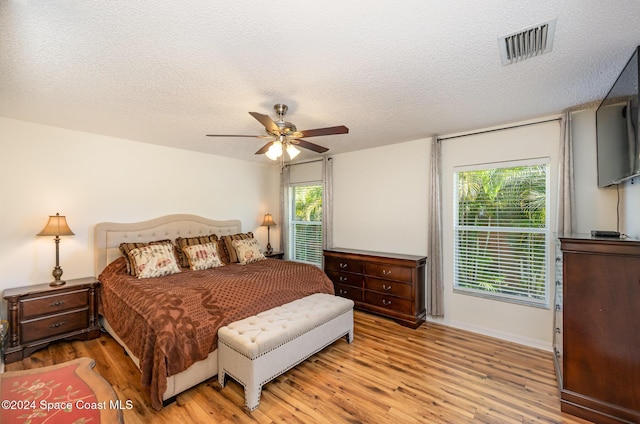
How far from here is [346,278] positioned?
14.3 feet

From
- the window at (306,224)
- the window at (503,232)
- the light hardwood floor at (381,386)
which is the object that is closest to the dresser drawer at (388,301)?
the light hardwood floor at (381,386)

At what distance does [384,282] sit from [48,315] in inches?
155

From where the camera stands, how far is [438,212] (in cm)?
376

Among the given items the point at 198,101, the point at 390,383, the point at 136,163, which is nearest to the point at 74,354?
the point at 136,163

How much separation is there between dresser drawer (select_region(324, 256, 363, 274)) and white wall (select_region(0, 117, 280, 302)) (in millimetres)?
2190

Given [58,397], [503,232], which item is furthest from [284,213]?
[58,397]

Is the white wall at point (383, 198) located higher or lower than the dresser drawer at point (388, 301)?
higher

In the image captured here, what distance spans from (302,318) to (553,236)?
285 centimetres

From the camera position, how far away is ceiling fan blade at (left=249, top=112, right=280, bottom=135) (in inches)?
86.4

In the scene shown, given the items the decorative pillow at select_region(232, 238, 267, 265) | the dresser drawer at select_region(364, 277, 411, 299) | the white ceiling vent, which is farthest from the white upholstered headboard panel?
the white ceiling vent

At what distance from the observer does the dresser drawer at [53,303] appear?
2.87 metres

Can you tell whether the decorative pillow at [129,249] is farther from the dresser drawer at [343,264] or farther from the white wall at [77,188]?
the dresser drawer at [343,264]

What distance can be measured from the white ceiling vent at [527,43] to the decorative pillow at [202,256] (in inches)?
152

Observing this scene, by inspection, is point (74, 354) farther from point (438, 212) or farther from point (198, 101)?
point (438, 212)
